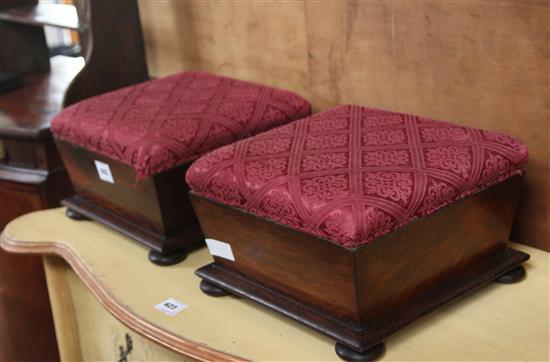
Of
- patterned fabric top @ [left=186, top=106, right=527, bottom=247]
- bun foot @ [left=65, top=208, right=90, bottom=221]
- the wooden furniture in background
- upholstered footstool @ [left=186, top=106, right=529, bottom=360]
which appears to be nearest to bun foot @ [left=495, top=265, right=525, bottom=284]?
upholstered footstool @ [left=186, top=106, right=529, bottom=360]

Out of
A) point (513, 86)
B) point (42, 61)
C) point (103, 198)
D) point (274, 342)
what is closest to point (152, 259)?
point (103, 198)

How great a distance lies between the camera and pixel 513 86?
1.13 metres

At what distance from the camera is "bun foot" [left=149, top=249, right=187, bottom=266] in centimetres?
126

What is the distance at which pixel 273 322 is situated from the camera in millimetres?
1073

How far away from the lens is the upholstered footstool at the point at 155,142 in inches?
48.3

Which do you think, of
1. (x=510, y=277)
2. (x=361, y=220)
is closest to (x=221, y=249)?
(x=361, y=220)

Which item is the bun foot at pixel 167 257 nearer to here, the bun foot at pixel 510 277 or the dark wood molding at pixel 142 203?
the dark wood molding at pixel 142 203

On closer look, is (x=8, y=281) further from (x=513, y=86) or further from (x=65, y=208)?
(x=513, y=86)

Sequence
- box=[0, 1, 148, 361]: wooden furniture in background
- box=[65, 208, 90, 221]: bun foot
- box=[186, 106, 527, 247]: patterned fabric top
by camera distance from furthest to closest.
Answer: box=[0, 1, 148, 361]: wooden furniture in background < box=[65, 208, 90, 221]: bun foot < box=[186, 106, 527, 247]: patterned fabric top

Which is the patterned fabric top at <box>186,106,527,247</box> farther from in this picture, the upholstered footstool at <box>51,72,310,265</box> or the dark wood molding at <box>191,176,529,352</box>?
the upholstered footstool at <box>51,72,310,265</box>

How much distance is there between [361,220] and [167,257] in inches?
18.4

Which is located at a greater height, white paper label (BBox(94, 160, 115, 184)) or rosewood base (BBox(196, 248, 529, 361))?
white paper label (BBox(94, 160, 115, 184))

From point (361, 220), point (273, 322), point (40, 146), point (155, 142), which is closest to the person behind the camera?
point (361, 220)

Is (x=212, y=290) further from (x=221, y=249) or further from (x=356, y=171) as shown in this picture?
(x=356, y=171)
